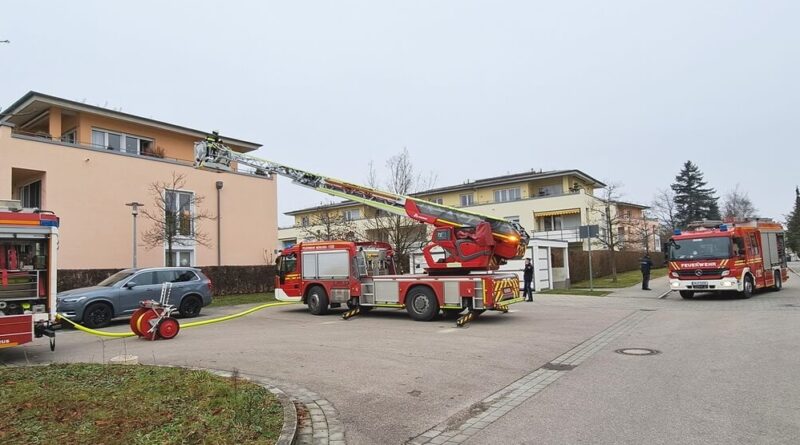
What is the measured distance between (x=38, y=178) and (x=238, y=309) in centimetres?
1173

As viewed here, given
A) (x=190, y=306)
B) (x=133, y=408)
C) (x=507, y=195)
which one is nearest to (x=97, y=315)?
Answer: (x=190, y=306)

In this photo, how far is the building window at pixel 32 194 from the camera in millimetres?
24188

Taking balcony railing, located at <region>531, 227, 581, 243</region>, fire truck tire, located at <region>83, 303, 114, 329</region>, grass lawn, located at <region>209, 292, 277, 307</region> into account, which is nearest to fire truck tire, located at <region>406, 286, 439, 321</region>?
fire truck tire, located at <region>83, 303, 114, 329</region>

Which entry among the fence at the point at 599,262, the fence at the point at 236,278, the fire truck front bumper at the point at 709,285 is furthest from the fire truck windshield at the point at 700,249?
the fence at the point at 236,278

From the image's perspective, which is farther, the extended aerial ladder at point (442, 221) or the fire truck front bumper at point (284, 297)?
the fire truck front bumper at point (284, 297)

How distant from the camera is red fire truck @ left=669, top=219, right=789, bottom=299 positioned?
767 inches

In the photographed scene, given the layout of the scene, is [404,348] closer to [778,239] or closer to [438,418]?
[438,418]

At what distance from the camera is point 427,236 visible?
2691 cm

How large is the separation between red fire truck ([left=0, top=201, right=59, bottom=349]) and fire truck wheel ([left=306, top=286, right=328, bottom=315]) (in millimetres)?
8243

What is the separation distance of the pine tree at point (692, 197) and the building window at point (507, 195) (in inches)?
1172

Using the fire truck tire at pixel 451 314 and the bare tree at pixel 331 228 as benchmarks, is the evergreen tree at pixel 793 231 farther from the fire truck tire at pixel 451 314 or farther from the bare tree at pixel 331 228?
the fire truck tire at pixel 451 314

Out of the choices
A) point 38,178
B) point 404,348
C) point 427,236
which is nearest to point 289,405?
point 404,348

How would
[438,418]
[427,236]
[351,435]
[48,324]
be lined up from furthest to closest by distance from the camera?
[427,236] → [48,324] → [438,418] → [351,435]

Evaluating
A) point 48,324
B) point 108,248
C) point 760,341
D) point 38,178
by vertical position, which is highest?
point 38,178
